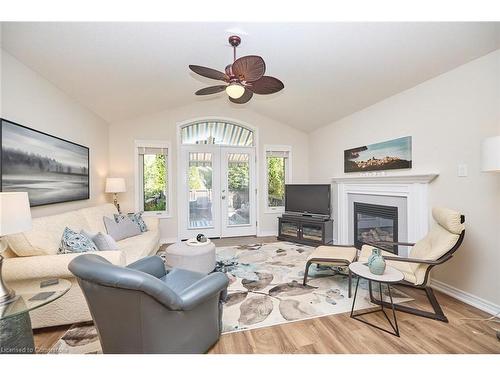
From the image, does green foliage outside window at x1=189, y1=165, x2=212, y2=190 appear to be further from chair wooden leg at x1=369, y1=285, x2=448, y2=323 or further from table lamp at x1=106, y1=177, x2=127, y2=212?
chair wooden leg at x1=369, y1=285, x2=448, y2=323

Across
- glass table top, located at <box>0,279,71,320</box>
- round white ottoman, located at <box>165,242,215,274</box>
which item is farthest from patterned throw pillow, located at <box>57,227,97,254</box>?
round white ottoman, located at <box>165,242,215,274</box>

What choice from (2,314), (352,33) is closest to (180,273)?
(2,314)

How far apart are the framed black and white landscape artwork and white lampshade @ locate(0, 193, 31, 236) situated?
85cm

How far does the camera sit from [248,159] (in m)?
5.23

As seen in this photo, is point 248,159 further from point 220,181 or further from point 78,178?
point 78,178

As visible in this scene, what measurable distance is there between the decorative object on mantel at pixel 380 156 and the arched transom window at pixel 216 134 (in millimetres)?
2233

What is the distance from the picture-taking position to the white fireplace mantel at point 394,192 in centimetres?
274

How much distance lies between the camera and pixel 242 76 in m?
2.12

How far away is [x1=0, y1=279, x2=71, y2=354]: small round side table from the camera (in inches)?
51.9

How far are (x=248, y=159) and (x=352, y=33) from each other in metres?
3.31

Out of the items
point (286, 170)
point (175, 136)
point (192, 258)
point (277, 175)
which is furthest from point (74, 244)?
point (286, 170)

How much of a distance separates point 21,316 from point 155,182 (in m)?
3.45

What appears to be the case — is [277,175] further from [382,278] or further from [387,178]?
[382,278]
